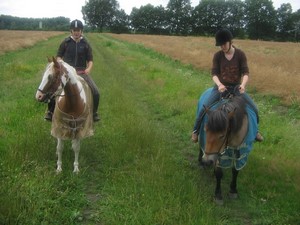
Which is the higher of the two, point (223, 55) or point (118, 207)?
point (223, 55)

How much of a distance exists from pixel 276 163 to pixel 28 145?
15.2 feet

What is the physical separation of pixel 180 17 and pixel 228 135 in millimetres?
86831

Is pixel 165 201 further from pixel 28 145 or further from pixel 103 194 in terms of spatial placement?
pixel 28 145

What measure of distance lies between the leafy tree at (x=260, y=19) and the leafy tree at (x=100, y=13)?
124 feet

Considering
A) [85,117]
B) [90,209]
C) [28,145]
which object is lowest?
[90,209]

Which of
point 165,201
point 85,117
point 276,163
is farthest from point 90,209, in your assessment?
point 276,163

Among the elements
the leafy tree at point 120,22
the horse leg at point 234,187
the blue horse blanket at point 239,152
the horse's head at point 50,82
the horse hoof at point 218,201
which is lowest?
the horse hoof at point 218,201

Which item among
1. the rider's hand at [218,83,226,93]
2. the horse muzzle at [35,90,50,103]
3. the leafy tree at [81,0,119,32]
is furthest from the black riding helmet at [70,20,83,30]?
the leafy tree at [81,0,119,32]

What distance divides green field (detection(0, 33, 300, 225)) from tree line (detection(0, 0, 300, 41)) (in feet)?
233

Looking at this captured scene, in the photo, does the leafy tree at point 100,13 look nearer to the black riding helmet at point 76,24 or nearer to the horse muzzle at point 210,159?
the black riding helmet at point 76,24

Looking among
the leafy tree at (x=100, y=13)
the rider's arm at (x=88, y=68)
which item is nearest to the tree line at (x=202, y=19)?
the leafy tree at (x=100, y=13)

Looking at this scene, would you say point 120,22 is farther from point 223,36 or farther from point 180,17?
point 223,36

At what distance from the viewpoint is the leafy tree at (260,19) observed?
77312mm

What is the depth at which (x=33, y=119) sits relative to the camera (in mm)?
7977
